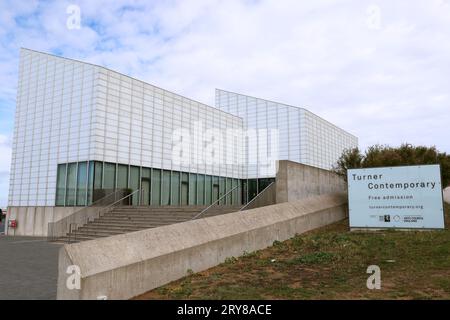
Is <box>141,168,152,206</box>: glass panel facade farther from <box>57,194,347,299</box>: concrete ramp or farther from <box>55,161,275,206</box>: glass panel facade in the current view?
<box>57,194,347,299</box>: concrete ramp

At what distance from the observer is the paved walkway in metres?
7.34

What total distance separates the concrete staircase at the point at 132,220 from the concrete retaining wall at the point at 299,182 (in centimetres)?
210

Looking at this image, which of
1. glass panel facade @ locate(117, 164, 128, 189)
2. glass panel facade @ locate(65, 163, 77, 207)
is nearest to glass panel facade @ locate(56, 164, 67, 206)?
glass panel facade @ locate(65, 163, 77, 207)

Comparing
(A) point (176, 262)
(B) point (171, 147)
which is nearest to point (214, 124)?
(B) point (171, 147)

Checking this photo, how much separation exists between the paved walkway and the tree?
14759mm

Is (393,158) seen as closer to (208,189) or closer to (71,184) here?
(208,189)

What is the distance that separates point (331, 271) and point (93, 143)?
58.2 feet

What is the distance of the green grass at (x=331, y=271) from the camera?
21.6ft

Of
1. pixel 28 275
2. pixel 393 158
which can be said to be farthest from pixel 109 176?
pixel 393 158

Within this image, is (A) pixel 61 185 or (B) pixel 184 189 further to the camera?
(B) pixel 184 189

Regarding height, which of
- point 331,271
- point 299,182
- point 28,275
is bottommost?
point 28,275

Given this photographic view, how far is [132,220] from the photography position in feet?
55.7
